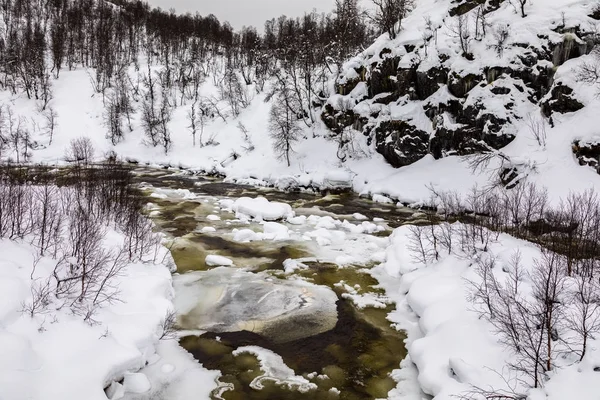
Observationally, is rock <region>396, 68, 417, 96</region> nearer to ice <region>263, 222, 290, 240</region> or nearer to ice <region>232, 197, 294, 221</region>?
ice <region>232, 197, 294, 221</region>

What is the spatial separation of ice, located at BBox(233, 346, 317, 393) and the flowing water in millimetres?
28

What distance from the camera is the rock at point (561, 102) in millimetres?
23203

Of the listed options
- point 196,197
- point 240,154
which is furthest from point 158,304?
point 240,154

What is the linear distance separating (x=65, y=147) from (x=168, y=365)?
49.2m

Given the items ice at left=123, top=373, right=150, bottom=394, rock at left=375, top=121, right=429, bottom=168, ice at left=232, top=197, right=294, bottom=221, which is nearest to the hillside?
ice at left=123, top=373, right=150, bottom=394

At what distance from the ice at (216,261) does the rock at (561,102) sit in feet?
76.6

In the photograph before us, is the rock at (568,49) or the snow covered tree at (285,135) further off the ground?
the rock at (568,49)

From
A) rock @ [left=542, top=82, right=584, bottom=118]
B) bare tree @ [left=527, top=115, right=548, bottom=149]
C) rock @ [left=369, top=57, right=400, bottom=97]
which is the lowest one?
bare tree @ [left=527, top=115, right=548, bottom=149]

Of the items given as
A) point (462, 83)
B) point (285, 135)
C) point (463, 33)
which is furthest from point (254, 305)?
point (463, 33)

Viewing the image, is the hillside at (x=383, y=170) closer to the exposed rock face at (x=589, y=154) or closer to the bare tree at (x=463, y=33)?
the exposed rock face at (x=589, y=154)

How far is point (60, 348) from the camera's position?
6781mm

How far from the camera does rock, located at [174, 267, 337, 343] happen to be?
10055 mm

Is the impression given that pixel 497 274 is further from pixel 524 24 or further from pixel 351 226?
pixel 524 24

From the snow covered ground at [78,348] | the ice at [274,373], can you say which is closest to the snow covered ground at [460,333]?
the ice at [274,373]
